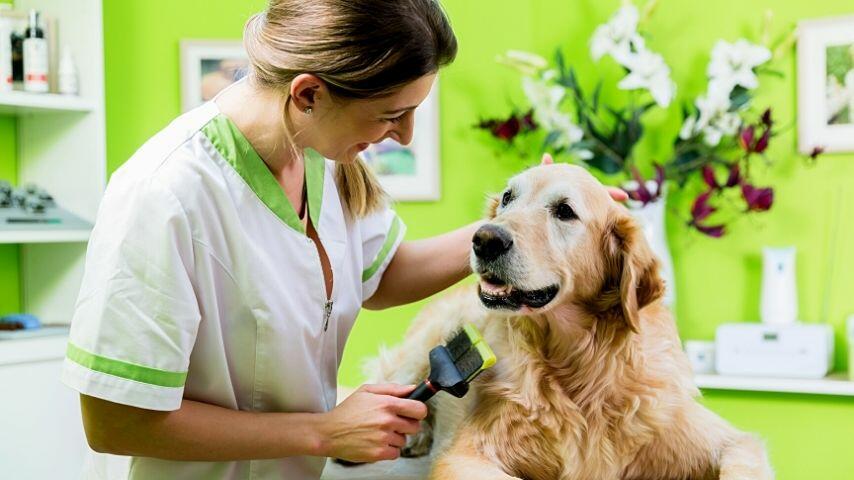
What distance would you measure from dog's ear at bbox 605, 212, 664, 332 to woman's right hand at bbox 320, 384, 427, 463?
34 cm

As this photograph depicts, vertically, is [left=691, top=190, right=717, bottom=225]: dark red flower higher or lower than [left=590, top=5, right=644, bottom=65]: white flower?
lower

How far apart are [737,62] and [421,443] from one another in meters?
1.98

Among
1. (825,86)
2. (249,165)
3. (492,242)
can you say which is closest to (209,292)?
(249,165)

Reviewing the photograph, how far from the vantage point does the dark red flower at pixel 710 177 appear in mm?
3086

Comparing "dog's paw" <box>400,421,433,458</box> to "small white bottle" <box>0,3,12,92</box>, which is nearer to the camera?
"dog's paw" <box>400,421,433,458</box>

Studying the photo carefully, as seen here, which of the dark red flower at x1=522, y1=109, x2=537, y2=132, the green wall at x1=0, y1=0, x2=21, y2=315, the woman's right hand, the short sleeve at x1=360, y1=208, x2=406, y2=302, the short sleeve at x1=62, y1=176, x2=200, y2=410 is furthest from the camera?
the dark red flower at x1=522, y1=109, x2=537, y2=132

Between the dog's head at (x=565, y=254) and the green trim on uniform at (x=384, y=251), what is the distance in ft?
1.00

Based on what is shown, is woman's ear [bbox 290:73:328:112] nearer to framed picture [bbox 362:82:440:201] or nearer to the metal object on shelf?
the metal object on shelf

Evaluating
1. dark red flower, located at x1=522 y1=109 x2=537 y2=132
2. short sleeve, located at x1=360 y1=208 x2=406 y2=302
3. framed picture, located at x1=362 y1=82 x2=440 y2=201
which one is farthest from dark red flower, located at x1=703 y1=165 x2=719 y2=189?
short sleeve, located at x1=360 y1=208 x2=406 y2=302

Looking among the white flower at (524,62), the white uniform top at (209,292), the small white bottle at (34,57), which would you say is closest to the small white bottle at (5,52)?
the small white bottle at (34,57)

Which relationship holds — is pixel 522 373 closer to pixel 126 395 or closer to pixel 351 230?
pixel 351 230

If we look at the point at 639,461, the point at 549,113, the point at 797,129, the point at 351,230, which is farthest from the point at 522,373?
the point at 797,129

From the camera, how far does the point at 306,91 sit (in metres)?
1.24

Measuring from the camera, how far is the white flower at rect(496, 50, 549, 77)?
3211mm
